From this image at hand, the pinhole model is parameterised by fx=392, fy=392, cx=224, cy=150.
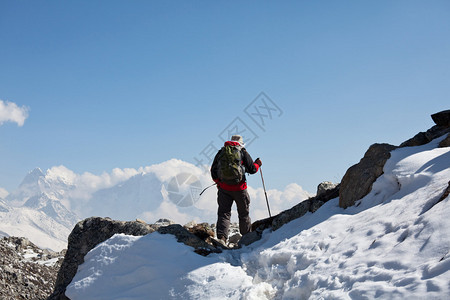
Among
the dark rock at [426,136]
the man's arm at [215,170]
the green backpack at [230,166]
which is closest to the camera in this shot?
the dark rock at [426,136]

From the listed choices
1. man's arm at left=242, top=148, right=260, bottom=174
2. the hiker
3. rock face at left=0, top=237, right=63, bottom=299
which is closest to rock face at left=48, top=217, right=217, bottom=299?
rock face at left=0, top=237, right=63, bottom=299

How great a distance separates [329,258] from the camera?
6.77 metres

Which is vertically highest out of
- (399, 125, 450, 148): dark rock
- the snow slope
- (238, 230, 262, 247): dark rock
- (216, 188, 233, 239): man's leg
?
(216, 188, 233, 239): man's leg

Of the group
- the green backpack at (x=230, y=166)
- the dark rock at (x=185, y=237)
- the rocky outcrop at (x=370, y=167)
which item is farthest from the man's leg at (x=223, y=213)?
the rocky outcrop at (x=370, y=167)

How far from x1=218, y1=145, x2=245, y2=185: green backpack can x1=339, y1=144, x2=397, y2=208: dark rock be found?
10.7ft

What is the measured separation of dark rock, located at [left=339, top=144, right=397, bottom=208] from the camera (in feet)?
30.1

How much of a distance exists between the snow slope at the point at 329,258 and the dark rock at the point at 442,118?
1.75 m

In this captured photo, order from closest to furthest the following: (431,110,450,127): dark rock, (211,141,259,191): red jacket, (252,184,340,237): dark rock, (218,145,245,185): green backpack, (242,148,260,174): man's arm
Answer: (252,184,340,237): dark rock, (431,110,450,127): dark rock, (218,145,245,185): green backpack, (211,141,259,191): red jacket, (242,148,260,174): man's arm

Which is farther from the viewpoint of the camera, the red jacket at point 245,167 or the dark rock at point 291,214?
the red jacket at point 245,167

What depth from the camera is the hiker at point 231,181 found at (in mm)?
11852

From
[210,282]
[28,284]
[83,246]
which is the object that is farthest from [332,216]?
[28,284]

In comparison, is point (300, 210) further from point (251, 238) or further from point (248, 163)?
point (248, 163)

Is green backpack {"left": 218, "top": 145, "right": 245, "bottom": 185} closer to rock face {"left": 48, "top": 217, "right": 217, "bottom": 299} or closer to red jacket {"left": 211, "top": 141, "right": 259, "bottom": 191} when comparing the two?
red jacket {"left": 211, "top": 141, "right": 259, "bottom": 191}

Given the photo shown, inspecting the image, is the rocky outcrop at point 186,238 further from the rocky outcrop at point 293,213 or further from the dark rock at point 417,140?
the dark rock at point 417,140
